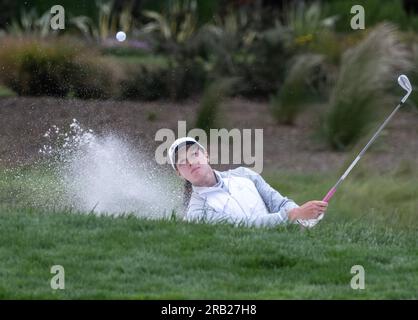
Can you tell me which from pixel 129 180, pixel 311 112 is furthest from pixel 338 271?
pixel 311 112

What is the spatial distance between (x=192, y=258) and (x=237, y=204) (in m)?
1.11

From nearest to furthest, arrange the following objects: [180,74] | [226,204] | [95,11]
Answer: [226,204]
[180,74]
[95,11]

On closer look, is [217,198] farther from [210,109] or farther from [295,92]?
[295,92]

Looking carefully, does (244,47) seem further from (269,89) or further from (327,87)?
(327,87)

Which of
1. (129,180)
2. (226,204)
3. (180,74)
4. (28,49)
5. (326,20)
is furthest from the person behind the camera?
(326,20)

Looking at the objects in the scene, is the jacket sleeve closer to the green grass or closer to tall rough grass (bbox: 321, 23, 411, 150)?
the green grass

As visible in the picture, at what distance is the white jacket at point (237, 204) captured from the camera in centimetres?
681

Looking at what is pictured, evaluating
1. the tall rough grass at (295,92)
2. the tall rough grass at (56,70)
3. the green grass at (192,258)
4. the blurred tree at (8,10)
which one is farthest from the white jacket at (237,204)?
the blurred tree at (8,10)

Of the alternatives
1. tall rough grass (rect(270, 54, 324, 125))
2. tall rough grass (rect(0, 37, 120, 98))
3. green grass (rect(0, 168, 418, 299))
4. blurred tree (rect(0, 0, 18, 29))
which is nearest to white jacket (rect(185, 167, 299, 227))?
green grass (rect(0, 168, 418, 299))

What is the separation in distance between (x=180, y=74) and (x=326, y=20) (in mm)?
3772

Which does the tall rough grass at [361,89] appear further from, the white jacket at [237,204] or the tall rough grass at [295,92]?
the white jacket at [237,204]

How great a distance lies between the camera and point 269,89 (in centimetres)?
1497

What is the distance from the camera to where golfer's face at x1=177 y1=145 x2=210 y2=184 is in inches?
272

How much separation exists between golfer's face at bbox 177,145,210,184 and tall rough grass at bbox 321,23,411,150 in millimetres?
5036
